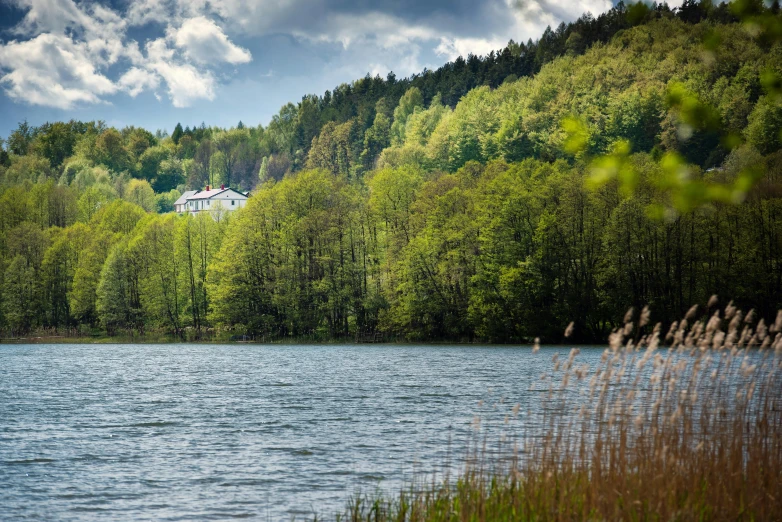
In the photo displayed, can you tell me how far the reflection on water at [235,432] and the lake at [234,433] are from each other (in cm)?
6

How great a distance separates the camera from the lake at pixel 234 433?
18734 millimetres

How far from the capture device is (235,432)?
28.4 meters

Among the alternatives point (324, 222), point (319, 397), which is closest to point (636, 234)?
point (324, 222)

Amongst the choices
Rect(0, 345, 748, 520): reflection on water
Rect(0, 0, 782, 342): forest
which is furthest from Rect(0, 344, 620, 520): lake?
Rect(0, 0, 782, 342): forest

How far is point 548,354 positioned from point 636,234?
16.8m

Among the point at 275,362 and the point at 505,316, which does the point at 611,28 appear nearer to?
the point at 505,316

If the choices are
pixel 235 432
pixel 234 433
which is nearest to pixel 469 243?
pixel 235 432

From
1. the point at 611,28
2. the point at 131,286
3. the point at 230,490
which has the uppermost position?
the point at 611,28

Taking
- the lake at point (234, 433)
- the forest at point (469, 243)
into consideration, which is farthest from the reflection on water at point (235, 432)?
the forest at point (469, 243)

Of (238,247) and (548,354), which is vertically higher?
(238,247)

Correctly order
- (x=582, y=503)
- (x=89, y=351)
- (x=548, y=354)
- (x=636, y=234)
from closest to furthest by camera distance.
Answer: (x=582, y=503) → (x=548, y=354) → (x=636, y=234) → (x=89, y=351)

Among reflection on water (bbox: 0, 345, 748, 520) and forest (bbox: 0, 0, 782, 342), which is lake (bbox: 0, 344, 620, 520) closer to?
reflection on water (bbox: 0, 345, 748, 520)

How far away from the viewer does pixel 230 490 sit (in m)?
19.3

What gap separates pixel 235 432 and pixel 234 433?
235 mm
